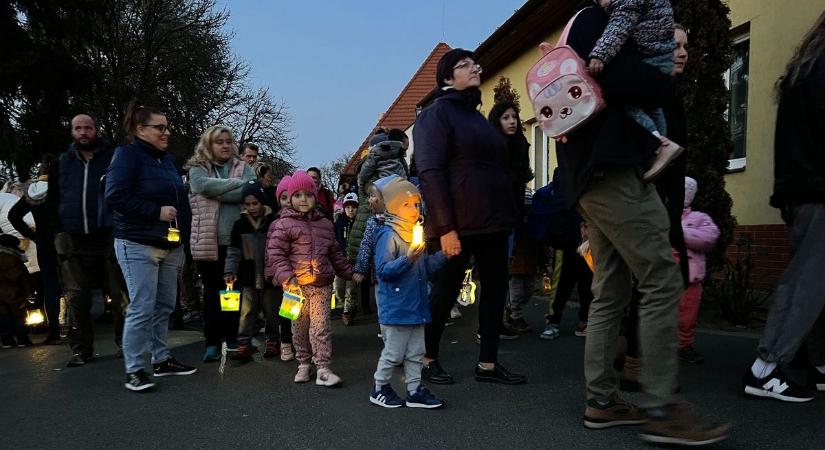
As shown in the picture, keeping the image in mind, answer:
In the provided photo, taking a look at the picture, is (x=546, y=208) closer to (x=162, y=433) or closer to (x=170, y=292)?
(x=170, y=292)

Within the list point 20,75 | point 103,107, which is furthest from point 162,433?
point 103,107

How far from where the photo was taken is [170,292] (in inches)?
204

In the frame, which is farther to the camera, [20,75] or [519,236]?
[20,75]

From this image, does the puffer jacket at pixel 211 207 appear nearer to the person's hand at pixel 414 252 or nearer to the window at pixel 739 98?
the person's hand at pixel 414 252

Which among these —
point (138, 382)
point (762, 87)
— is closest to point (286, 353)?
point (138, 382)

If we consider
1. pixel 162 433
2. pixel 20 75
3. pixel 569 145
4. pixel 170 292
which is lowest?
pixel 162 433

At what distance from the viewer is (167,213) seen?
487cm

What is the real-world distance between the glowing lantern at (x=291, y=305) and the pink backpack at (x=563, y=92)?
7.42 ft

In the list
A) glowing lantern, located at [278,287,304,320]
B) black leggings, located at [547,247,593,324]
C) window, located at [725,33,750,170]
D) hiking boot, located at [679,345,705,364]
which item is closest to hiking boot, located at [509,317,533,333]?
black leggings, located at [547,247,593,324]

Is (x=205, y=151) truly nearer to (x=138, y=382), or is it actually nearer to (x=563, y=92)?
(x=138, y=382)

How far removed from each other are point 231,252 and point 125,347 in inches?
51.8

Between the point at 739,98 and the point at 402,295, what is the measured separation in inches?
272

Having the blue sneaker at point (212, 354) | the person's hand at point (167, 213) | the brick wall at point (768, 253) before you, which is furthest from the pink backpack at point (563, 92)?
the brick wall at point (768, 253)

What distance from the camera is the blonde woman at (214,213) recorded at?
5.73 m
